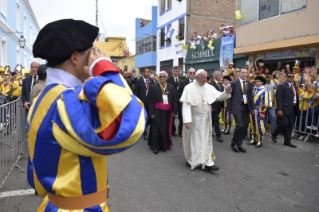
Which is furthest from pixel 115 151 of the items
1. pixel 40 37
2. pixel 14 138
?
pixel 14 138

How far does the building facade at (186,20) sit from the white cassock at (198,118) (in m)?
16.7

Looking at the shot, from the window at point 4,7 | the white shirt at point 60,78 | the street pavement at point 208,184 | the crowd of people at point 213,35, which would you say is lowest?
the street pavement at point 208,184

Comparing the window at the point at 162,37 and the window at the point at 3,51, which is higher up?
the window at the point at 162,37

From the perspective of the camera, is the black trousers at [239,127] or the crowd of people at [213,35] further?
the crowd of people at [213,35]

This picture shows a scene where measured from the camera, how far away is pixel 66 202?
1424mm

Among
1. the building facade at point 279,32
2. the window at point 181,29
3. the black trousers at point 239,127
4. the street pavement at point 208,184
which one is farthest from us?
the window at point 181,29

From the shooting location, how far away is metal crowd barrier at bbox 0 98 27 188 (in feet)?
15.4

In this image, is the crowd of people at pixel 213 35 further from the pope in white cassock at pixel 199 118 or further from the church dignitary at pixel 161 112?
the pope in white cassock at pixel 199 118

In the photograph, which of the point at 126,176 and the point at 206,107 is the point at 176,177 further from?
the point at 206,107

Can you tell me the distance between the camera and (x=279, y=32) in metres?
11.8

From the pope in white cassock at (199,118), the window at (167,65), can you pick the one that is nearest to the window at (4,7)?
the pope in white cassock at (199,118)

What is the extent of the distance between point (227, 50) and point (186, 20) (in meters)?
7.58

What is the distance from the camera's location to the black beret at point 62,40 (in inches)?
55.1

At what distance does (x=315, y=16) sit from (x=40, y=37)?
11245 millimetres
